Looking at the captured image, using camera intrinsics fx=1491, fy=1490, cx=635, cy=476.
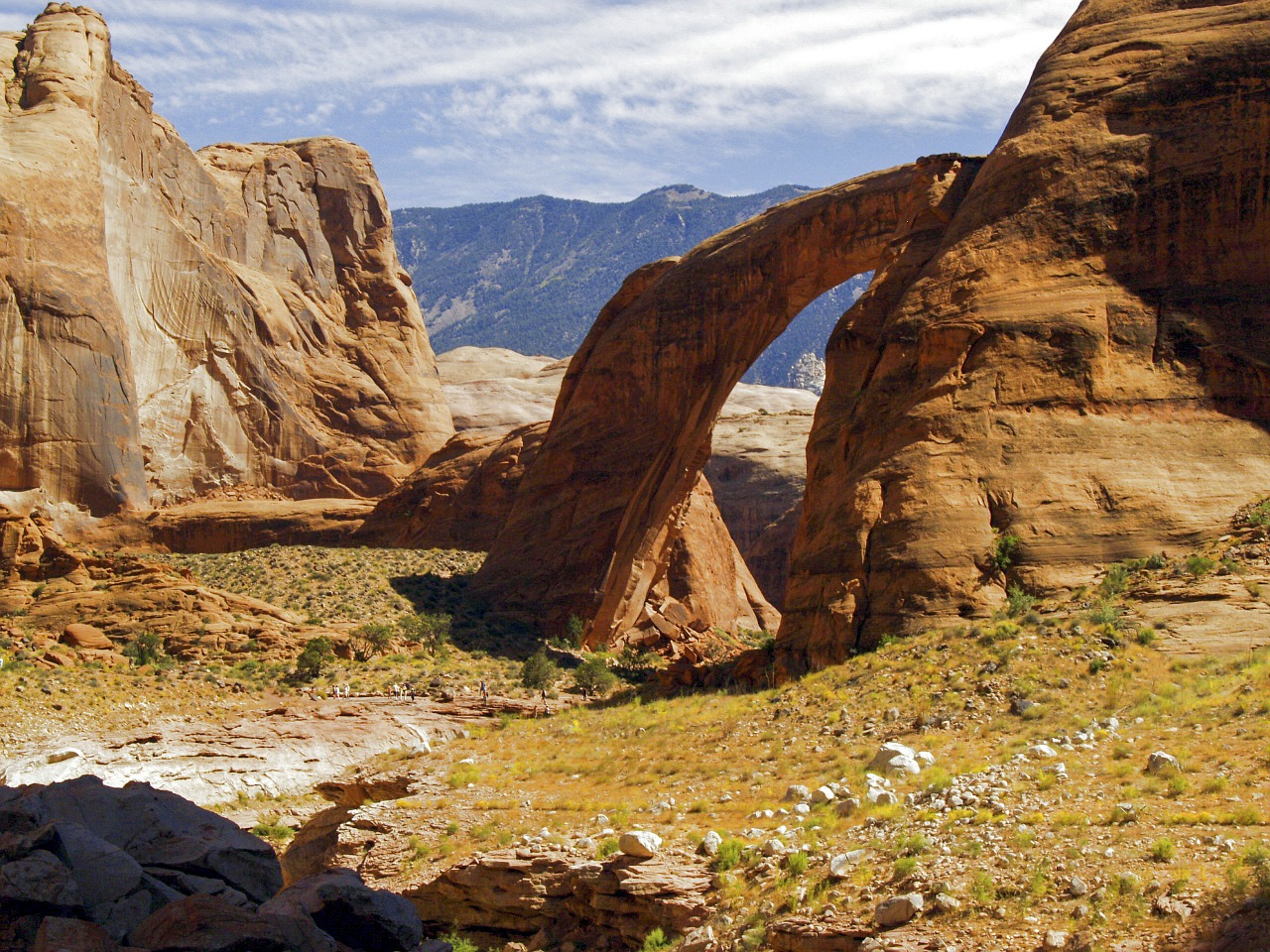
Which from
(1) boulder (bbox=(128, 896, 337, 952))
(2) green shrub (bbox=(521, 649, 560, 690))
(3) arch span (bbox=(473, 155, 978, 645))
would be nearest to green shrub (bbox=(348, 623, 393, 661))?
(2) green shrub (bbox=(521, 649, 560, 690))

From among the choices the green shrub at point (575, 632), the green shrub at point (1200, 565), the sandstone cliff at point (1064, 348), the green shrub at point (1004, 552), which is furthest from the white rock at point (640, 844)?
the green shrub at point (575, 632)

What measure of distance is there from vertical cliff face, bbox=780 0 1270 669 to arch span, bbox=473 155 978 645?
31.3 feet

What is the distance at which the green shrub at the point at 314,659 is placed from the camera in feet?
98.3

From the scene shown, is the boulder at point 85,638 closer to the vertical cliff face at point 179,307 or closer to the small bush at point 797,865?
the vertical cliff face at point 179,307

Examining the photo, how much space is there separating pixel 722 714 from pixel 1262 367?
10.3 metres

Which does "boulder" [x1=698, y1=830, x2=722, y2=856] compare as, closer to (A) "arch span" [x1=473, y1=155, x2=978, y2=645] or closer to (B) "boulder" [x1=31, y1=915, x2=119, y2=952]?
(B) "boulder" [x1=31, y1=915, x2=119, y2=952]

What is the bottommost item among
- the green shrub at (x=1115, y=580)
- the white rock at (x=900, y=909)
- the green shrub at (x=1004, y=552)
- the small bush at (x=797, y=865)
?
the small bush at (x=797, y=865)

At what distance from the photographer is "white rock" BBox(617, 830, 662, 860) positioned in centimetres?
1522

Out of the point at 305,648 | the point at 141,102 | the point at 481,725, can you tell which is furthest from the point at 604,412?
the point at 141,102

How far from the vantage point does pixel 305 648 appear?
102ft

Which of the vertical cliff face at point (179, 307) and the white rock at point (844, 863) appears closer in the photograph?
the white rock at point (844, 863)

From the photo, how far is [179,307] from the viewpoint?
5903cm

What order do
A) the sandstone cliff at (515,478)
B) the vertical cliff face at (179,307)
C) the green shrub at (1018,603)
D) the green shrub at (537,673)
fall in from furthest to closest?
Result: the vertical cliff face at (179,307)
the sandstone cliff at (515,478)
the green shrub at (537,673)
the green shrub at (1018,603)

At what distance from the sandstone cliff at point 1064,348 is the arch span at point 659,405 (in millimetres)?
6363
